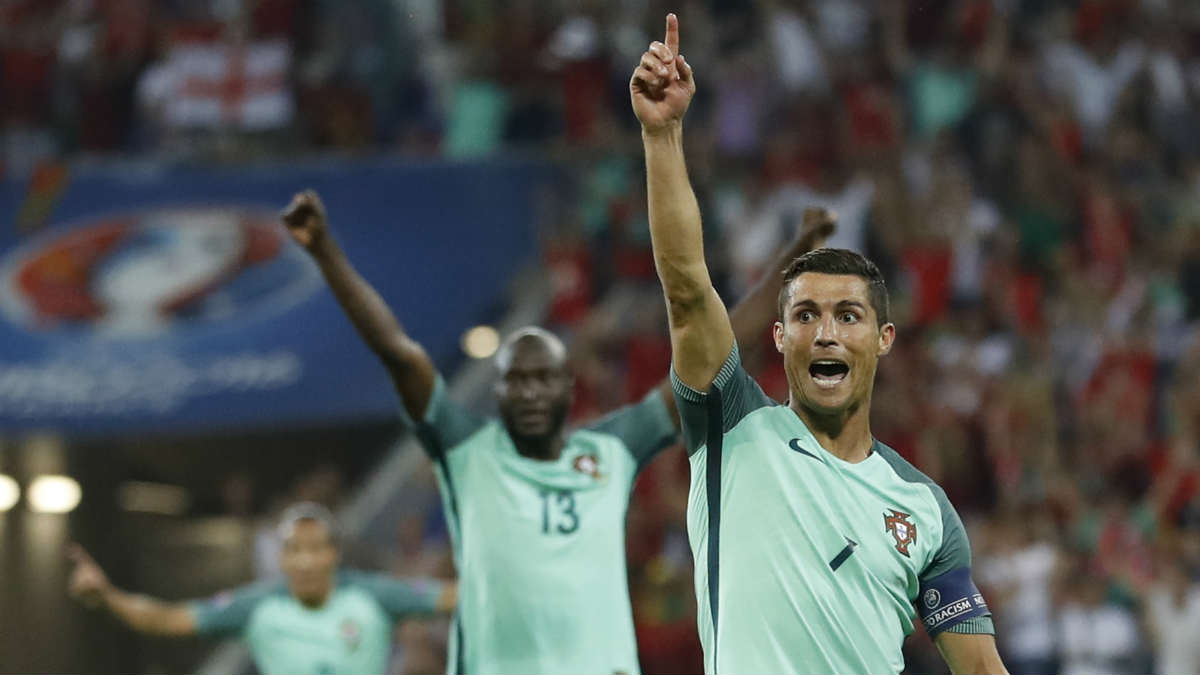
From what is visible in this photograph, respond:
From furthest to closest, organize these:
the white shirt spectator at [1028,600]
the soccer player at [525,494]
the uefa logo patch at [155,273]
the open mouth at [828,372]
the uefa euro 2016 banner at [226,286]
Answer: the uefa logo patch at [155,273] → the uefa euro 2016 banner at [226,286] → the white shirt spectator at [1028,600] → the soccer player at [525,494] → the open mouth at [828,372]

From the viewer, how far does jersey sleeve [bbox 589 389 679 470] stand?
643 cm

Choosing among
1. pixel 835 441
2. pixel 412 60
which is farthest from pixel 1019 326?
pixel 835 441

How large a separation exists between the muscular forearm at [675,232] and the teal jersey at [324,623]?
15.8 feet

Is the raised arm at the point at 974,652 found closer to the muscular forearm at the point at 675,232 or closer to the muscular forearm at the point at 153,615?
the muscular forearm at the point at 675,232

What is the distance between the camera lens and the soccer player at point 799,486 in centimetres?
374

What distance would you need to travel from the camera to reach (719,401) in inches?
152

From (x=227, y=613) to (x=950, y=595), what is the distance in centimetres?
521

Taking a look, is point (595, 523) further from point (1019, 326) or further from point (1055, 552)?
point (1019, 326)

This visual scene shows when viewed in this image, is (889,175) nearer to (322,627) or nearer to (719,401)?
(322,627)

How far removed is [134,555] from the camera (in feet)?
51.4

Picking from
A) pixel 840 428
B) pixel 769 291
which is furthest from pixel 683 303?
pixel 769 291

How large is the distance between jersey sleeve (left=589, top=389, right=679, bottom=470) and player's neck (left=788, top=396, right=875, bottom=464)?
2.38 meters

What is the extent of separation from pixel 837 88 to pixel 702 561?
10.3 m

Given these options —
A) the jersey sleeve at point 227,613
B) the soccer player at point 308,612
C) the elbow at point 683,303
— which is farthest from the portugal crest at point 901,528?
the jersey sleeve at point 227,613
